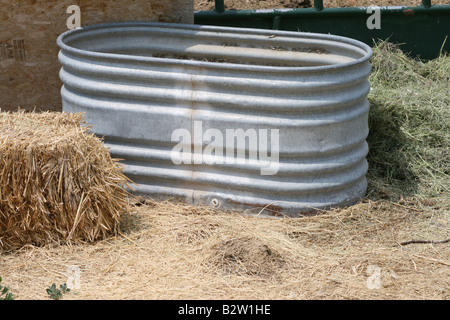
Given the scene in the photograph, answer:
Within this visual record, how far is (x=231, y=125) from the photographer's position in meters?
4.30

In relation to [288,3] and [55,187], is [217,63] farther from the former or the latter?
[288,3]

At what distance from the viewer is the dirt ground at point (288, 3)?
6.42 metres

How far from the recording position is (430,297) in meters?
3.59

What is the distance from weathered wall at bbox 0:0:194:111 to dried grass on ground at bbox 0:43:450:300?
1.51 metres

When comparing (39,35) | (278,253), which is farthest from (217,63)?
(39,35)

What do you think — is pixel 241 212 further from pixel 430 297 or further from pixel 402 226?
pixel 430 297

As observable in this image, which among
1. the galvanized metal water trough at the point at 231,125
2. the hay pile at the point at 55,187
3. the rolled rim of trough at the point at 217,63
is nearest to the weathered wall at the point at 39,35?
the rolled rim of trough at the point at 217,63

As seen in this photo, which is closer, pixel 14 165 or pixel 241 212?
pixel 14 165

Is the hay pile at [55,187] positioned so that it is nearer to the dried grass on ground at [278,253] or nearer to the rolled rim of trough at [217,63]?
the dried grass on ground at [278,253]

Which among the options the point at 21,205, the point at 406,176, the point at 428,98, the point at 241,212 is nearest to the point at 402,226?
the point at 406,176

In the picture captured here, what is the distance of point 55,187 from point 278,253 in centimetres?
131

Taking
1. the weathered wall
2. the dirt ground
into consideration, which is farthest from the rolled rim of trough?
the dirt ground
